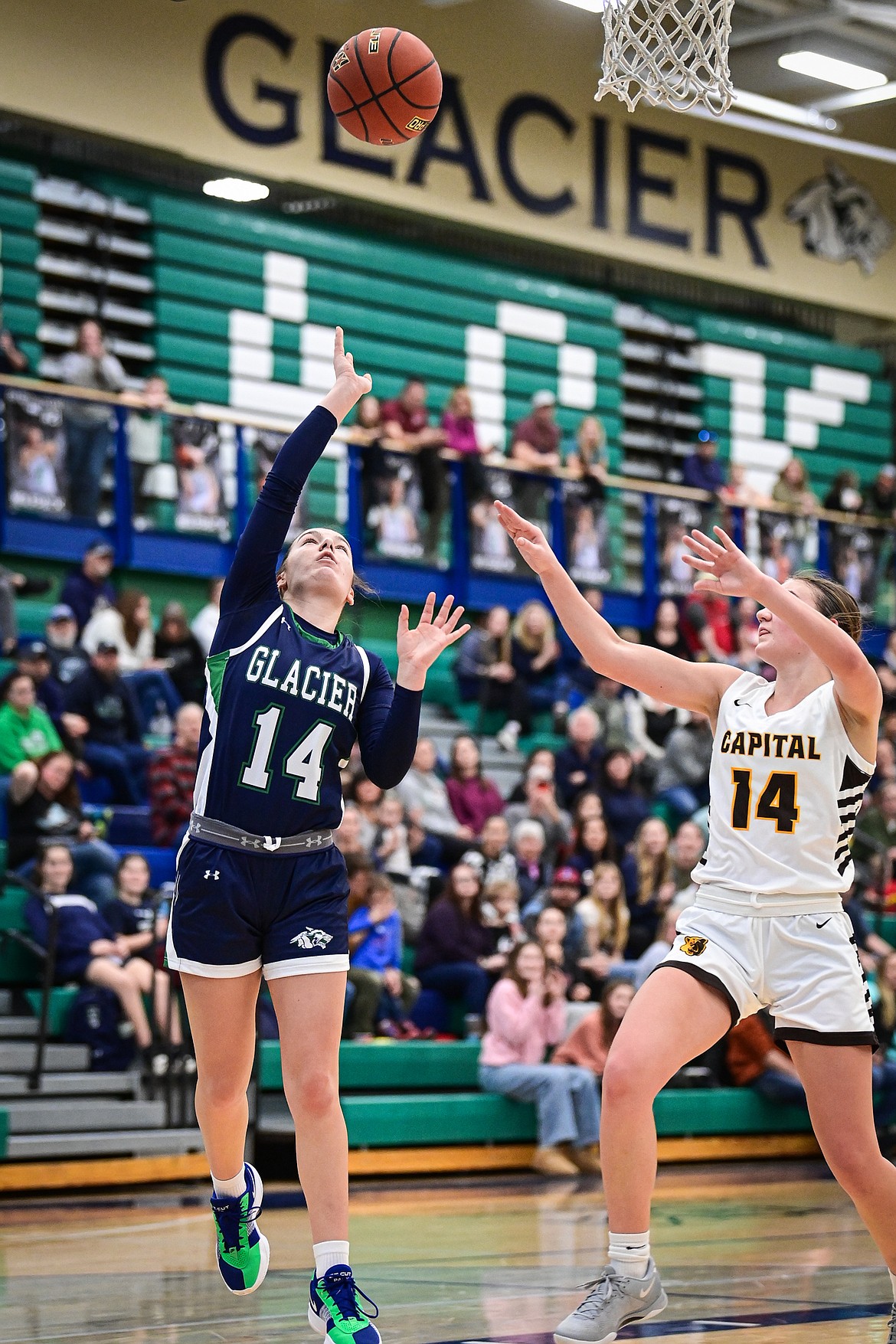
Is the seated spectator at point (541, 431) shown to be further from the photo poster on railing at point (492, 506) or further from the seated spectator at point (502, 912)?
the seated spectator at point (502, 912)

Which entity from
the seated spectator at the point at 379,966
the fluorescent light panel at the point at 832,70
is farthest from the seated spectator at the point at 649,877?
the fluorescent light panel at the point at 832,70

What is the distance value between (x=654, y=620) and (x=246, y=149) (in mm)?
5713

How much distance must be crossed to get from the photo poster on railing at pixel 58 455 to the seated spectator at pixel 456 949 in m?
4.21

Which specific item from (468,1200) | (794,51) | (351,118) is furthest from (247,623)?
(794,51)

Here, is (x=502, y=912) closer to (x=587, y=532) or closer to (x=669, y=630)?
(x=669, y=630)

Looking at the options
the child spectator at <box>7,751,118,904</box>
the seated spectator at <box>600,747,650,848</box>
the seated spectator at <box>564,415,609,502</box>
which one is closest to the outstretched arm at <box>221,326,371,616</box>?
the child spectator at <box>7,751,118,904</box>

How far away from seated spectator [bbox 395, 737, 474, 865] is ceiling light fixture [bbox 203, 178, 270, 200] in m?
5.62

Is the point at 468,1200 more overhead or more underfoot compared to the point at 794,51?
more underfoot

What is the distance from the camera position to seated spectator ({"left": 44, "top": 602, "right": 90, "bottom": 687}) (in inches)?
495

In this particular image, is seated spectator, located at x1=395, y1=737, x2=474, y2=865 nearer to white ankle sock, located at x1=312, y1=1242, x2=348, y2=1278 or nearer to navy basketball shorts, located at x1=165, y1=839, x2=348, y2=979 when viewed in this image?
navy basketball shorts, located at x1=165, y1=839, x2=348, y2=979

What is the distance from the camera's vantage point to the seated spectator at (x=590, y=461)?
55.0 feet

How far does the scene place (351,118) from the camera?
7.18 m

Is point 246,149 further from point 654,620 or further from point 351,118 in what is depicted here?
Answer: point 351,118

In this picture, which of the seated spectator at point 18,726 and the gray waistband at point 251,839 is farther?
the seated spectator at point 18,726
